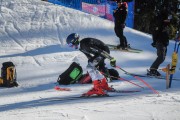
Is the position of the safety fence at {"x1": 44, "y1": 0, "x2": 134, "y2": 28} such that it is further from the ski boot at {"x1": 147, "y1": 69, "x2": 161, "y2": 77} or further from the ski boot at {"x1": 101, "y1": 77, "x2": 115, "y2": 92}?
the ski boot at {"x1": 101, "y1": 77, "x2": 115, "y2": 92}

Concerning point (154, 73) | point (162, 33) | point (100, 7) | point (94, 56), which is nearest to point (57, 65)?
point (154, 73)

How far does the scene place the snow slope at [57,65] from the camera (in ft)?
20.2

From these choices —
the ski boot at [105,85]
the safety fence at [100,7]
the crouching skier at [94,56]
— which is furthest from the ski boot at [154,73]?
the safety fence at [100,7]

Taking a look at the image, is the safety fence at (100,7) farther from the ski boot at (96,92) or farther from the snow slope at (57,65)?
the ski boot at (96,92)

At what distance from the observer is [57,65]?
11.2m

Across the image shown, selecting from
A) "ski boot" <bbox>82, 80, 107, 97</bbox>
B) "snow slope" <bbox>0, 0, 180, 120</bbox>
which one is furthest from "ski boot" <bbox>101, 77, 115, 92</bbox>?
"snow slope" <bbox>0, 0, 180, 120</bbox>

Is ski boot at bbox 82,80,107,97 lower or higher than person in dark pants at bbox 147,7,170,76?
lower

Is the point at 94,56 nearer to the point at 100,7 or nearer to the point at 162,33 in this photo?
the point at 162,33

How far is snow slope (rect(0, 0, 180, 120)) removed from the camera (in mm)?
6145

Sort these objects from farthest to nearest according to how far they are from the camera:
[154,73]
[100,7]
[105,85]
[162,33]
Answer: [100,7]
[154,73]
[162,33]
[105,85]

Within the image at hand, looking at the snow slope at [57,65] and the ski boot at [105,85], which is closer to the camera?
the snow slope at [57,65]

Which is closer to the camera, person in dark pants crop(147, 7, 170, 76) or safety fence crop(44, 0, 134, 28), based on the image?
person in dark pants crop(147, 7, 170, 76)

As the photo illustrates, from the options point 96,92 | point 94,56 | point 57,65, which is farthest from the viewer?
point 57,65

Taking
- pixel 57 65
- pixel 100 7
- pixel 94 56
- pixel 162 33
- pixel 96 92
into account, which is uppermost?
pixel 100 7
